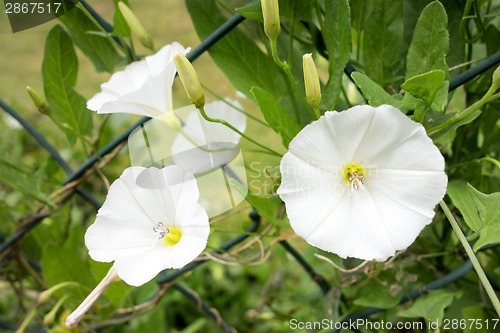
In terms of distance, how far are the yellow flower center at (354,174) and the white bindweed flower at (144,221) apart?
122 mm

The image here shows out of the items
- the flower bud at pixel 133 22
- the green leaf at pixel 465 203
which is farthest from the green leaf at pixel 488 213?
the flower bud at pixel 133 22

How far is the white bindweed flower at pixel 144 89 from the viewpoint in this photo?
0.42 meters

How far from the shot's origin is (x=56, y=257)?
0.62 metres

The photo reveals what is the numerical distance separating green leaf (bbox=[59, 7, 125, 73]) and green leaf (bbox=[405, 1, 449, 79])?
37 cm

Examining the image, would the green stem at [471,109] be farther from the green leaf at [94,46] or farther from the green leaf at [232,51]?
the green leaf at [94,46]

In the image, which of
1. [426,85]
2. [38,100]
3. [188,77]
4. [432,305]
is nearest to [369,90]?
[426,85]

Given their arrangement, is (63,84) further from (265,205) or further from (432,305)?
(432,305)

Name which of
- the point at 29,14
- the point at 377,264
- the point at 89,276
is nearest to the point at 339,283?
the point at 377,264

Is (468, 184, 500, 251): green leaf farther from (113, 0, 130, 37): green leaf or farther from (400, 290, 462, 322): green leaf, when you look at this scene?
(113, 0, 130, 37): green leaf

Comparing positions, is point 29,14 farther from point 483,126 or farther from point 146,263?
point 483,126

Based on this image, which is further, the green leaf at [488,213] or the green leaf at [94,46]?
the green leaf at [94,46]

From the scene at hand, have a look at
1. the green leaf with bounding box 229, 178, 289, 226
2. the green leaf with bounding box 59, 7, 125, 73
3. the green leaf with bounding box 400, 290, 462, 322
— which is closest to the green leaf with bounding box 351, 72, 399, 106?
the green leaf with bounding box 229, 178, 289, 226

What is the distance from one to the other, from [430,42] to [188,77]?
21cm

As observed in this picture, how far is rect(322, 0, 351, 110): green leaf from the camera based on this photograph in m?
0.38
